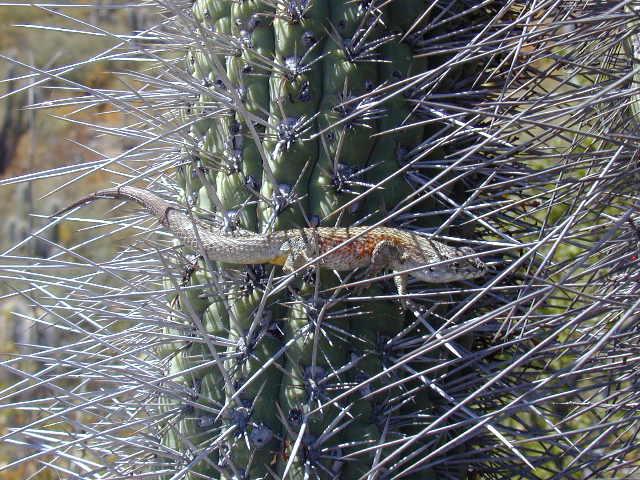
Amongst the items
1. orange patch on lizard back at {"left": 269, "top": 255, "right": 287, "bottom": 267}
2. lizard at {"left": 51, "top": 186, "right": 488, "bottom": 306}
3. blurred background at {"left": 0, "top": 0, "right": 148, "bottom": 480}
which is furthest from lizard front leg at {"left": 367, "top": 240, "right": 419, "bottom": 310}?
blurred background at {"left": 0, "top": 0, "right": 148, "bottom": 480}

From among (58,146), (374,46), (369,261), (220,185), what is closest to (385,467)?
(369,261)

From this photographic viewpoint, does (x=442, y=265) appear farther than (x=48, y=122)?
No

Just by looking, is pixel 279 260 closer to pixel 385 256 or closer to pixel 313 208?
pixel 313 208

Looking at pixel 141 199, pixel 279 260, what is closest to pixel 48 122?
pixel 141 199

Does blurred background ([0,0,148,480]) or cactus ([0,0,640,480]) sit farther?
blurred background ([0,0,148,480])

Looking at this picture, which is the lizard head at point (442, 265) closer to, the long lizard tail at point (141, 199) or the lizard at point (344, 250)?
the lizard at point (344, 250)

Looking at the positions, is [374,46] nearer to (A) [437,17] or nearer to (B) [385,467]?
(A) [437,17]

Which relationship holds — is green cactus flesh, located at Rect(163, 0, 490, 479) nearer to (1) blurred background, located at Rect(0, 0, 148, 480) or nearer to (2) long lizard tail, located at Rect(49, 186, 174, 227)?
(2) long lizard tail, located at Rect(49, 186, 174, 227)
